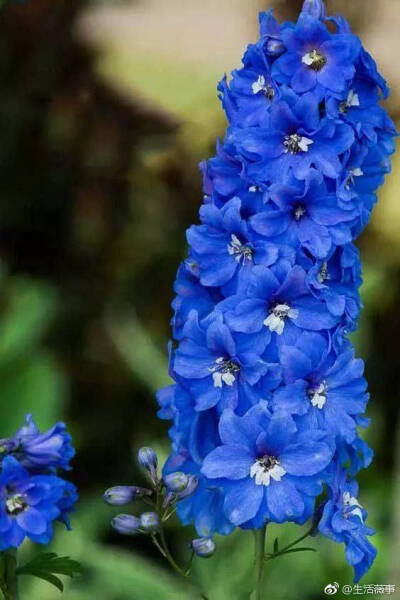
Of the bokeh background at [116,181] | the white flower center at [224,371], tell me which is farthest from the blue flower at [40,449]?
the bokeh background at [116,181]

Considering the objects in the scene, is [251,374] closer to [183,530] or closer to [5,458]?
[5,458]

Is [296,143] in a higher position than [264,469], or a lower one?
higher

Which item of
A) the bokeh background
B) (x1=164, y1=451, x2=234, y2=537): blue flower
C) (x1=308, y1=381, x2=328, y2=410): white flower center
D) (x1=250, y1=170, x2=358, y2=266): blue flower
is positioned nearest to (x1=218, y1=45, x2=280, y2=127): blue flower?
(x1=250, y1=170, x2=358, y2=266): blue flower

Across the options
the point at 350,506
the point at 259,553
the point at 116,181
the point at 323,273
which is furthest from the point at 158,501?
the point at 116,181

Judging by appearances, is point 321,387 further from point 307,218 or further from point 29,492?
point 29,492

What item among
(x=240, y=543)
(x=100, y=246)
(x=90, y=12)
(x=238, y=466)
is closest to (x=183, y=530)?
(x=240, y=543)

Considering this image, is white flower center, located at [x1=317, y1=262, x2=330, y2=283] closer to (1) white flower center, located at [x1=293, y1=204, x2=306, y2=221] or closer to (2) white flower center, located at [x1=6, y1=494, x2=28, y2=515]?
(1) white flower center, located at [x1=293, y1=204, x2=306, y2=221]
